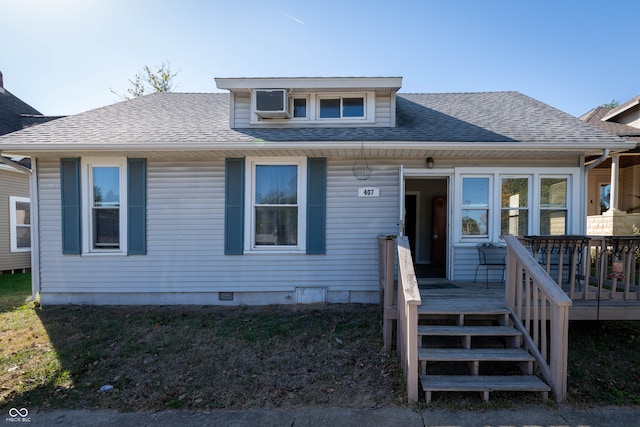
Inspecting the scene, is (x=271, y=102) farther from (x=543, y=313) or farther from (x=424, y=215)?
(x=424, y=215)

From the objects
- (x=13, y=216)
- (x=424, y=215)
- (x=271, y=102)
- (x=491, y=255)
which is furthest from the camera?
(x=13, y=216)

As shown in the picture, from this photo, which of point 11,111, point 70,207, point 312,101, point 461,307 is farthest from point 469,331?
point 11,111

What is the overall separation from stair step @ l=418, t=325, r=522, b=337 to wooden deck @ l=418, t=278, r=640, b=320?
1.86 feet

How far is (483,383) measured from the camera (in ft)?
10.6

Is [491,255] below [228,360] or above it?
above

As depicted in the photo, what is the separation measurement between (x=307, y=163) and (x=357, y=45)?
4.27 m

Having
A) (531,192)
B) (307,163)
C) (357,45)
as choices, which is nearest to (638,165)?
(531,192)

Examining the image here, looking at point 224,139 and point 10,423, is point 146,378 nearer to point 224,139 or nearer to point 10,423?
point 10,423

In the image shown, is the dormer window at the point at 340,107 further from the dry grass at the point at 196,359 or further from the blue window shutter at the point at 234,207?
the dry grass at the point at 196,359

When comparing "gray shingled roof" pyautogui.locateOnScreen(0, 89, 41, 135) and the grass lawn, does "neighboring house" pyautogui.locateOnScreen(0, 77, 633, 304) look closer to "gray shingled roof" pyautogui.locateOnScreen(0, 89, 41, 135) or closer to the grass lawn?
the grass lawn

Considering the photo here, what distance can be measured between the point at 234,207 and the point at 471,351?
4281mm

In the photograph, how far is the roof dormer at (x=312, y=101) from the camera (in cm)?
621

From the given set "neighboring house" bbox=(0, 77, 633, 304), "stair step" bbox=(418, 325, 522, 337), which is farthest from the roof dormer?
"stair step" bbox=(418, 325, 522, 337)

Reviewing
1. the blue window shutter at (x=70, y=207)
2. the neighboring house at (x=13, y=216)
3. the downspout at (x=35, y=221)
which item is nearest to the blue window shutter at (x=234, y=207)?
the blue window shutter at (x=70, y=207)
